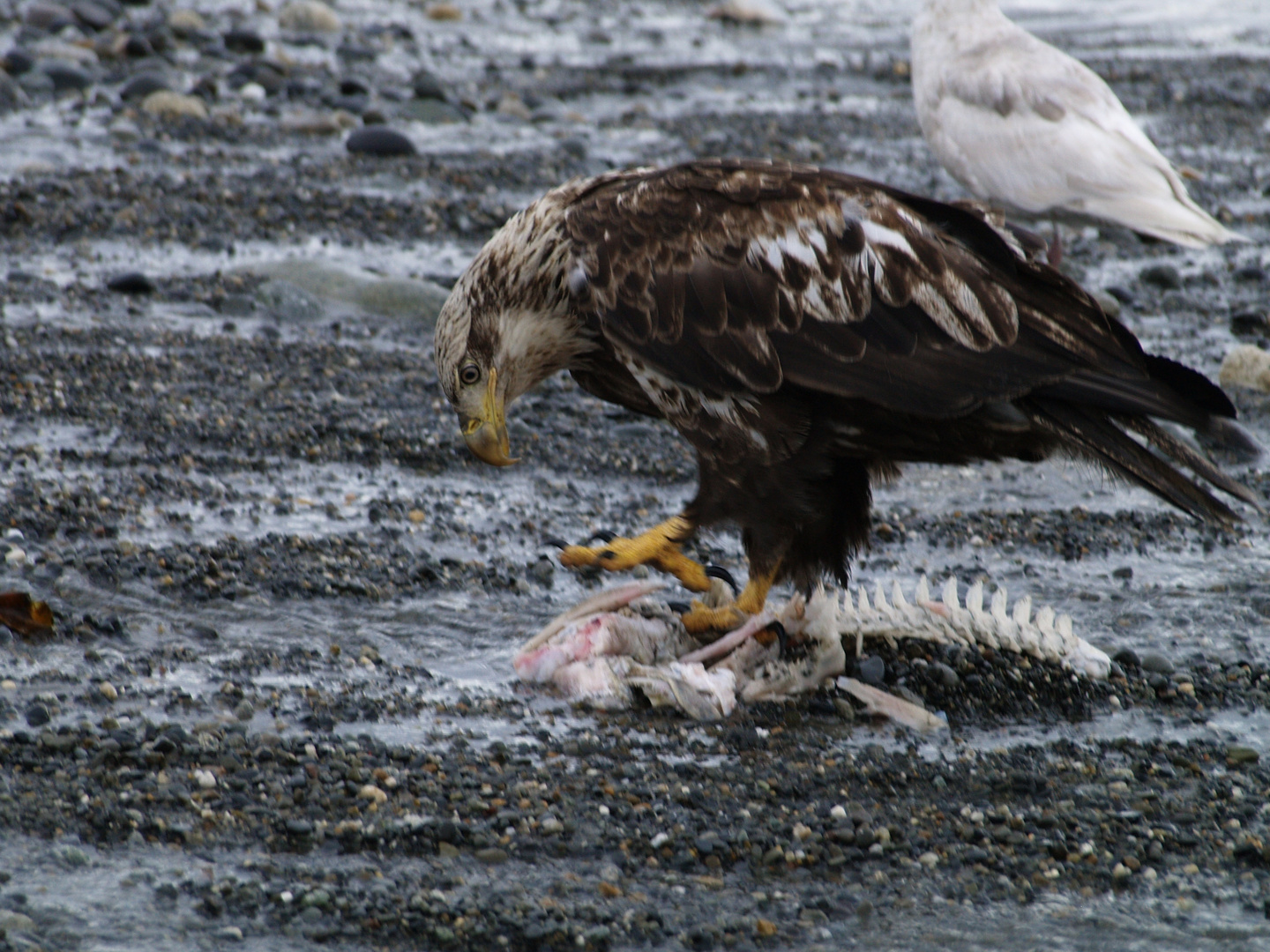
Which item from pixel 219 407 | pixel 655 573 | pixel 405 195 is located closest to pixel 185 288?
pixel 219 407

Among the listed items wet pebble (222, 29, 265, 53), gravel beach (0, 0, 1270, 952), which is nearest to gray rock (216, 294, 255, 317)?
gravel beach (0, 0, 1270, 952)

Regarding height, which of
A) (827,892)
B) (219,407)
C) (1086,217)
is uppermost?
(1086,217)

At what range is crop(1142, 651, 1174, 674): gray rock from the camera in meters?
4.49

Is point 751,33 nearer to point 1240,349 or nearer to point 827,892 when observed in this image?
point 1240,349

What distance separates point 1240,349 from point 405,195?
5205mm

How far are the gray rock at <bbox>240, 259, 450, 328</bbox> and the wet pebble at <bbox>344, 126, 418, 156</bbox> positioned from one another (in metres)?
3.13

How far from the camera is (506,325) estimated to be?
14.6 ft

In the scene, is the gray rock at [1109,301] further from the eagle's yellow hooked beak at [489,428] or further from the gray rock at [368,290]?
the eagle's yellow hooked beak at [489,428]

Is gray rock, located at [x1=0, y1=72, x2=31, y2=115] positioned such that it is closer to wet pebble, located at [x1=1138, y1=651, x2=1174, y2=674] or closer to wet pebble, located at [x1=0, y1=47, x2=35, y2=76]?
wet pebble, located at [x1=0, y1=47, x2=35, y2=76]

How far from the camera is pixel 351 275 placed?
25.3 ft

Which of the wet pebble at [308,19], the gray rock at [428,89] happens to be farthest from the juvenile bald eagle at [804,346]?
the wet pebble at [308,19]

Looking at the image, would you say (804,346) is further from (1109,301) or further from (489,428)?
(1109,301)

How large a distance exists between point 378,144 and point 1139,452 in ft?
25.2

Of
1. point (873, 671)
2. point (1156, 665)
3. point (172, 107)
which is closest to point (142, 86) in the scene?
point (172, 107)
